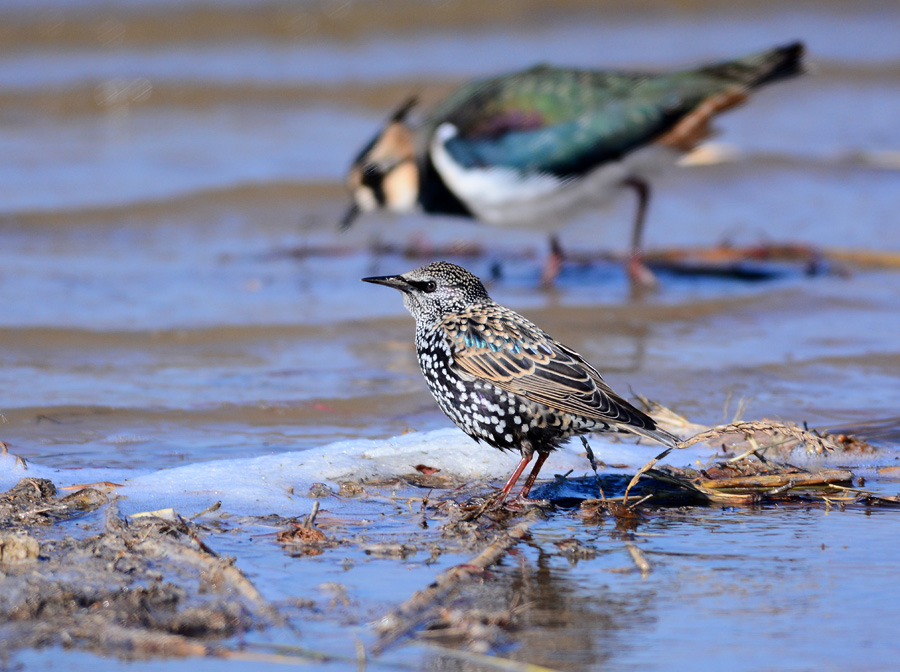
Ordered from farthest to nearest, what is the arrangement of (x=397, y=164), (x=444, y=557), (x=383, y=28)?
(x=383, y=28)
(x=397, y=164)
(x=444, y=557)

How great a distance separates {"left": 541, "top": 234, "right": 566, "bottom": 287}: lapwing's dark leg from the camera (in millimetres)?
7461

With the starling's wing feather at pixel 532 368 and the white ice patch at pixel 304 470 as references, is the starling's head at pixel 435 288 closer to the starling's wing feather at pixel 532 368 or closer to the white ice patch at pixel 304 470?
the starling's wing feather at pixel 532 368

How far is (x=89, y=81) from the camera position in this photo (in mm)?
13383

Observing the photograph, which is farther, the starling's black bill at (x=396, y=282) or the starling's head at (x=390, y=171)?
the starling's head at (x=390, y=171)

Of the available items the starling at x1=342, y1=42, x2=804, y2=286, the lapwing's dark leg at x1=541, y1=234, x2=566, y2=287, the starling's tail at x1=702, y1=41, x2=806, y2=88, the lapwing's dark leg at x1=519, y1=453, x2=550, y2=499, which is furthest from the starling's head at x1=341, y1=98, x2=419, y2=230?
the lapwing's dark leg at x1=519, y1=453, x2=550, y2=499

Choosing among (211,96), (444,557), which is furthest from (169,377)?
(211,96)

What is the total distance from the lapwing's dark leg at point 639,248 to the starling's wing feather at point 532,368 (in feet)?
11.8

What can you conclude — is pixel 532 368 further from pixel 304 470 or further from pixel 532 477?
pixel 304 470

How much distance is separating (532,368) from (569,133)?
3.85 m

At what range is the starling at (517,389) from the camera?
11.8 ft

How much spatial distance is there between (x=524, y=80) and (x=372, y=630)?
5350 mm

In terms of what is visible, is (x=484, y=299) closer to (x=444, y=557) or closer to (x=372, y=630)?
(x=444, y=557)

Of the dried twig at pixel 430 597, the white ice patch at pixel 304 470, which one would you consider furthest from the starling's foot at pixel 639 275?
the dried twig at pixel 430 597

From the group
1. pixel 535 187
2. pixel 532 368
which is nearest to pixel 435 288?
pixel 532 368
